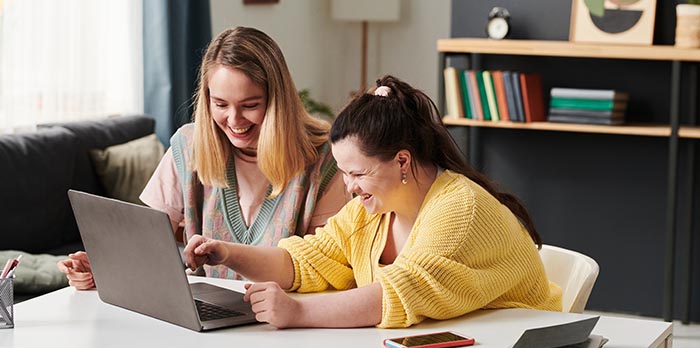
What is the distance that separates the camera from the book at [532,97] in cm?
434

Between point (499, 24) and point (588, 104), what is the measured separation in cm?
50

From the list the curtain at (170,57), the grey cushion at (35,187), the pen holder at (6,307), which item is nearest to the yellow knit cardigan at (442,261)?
the pen holder at (6,307)

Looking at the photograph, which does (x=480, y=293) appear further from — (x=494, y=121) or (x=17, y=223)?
(x=494, y=121)

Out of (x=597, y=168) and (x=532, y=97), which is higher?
(x=532, y=97)

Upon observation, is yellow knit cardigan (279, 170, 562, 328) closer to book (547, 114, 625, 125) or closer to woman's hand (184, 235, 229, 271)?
woman's hand (184, 235, 229, 271)

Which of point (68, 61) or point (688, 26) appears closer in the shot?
point (688, 26)

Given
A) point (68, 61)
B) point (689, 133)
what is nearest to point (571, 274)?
point (689, 133)

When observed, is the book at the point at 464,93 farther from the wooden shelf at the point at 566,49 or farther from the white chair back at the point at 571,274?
the white chair back at the point at 571,274

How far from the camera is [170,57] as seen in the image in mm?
4691

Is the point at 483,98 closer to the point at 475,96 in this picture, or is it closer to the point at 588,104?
the point at 475,96

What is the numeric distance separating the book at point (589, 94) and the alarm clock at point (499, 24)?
31 centimetres

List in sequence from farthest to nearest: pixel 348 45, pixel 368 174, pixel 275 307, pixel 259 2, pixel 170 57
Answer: pixel 348 45, pixel 259 2, pixel 170 57, pixel 368 174, pixel 275 307

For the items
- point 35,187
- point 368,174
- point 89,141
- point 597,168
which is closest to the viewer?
point 368,174

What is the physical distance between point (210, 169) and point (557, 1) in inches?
93.7
